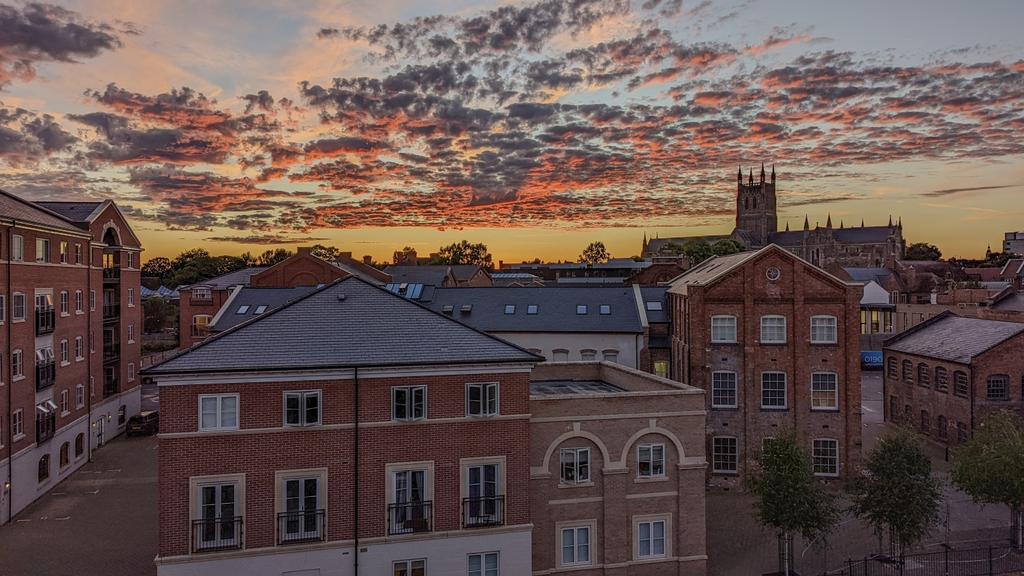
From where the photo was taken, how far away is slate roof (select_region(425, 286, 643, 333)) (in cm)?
4081

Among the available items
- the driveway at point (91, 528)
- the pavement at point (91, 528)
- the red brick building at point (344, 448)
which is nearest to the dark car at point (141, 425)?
the pavement at point (91, 528)

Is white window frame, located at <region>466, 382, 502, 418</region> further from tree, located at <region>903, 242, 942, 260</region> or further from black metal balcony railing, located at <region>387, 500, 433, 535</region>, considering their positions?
tree, located at <region>903, 242, 942, 260</region>

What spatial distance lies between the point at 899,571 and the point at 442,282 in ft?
181

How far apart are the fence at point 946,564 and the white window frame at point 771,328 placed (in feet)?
36.8

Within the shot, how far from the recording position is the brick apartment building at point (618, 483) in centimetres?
2166

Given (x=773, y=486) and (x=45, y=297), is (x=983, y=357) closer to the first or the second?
(x=773, y=486)

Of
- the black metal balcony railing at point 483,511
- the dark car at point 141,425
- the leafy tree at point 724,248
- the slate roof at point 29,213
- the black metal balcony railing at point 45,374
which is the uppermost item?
the leafy tree at point 724,248

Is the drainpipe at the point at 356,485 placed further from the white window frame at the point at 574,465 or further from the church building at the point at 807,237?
the church building at the point at 807,237

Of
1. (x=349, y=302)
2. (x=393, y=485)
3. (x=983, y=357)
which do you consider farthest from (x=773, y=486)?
(x=983, y=357)

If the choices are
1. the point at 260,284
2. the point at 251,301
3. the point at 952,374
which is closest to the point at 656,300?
the point at 952,374

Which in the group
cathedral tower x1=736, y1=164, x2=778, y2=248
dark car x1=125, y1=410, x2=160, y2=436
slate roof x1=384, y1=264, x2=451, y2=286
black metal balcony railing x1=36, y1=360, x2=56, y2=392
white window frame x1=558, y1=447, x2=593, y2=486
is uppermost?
cathedral tower x1=736, y1=164, x2=778, y2=248

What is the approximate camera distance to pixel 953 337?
39.0 m

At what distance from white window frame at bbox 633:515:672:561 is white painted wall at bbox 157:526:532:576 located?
4087 millimetres

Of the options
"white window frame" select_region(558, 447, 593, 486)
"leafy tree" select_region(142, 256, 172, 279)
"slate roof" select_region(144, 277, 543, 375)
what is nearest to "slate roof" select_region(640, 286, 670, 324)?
"white window frame" select_region(558, 447, 593, 486)
